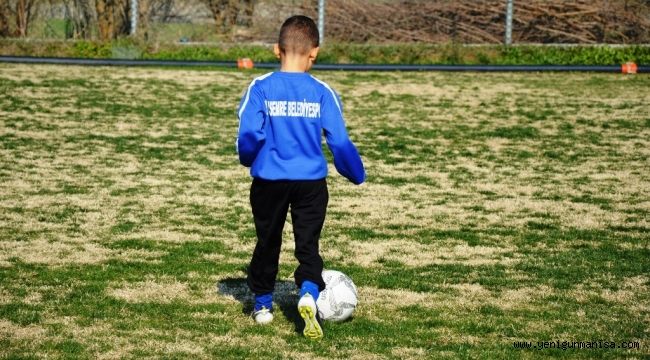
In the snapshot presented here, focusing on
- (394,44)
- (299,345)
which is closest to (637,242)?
(299,345)

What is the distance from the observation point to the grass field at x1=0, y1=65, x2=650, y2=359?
525cm

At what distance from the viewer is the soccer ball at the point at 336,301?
17.7 ft

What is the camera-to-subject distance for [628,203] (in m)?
9.09

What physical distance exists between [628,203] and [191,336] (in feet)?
17.4

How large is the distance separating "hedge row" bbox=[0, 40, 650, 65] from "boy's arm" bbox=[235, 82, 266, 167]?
1555cm

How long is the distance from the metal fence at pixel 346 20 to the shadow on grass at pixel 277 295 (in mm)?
15311

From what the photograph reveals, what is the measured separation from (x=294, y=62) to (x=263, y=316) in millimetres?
1397

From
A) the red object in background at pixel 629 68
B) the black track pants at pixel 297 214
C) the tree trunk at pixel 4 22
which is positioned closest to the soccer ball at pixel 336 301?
the black track pants at pixel 297 214

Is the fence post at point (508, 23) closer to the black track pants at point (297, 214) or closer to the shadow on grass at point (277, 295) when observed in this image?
the shadow on grass at point (277, 295)

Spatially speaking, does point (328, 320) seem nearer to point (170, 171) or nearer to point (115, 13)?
point (170, 171)

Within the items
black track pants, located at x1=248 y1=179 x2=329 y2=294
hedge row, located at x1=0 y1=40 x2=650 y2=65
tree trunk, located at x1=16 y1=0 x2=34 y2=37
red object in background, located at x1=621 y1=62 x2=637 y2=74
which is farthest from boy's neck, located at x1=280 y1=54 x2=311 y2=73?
tree trunk, located at x1=16 y1=0 x2=34 y2=37

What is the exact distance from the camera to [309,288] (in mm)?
5195

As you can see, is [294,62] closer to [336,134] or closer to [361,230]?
[336,134]

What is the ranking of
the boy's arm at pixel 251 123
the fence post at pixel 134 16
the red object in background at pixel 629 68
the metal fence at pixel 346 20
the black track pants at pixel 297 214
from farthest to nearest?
the metal fence at pixel 346 20 → the fence post at pixel 134 16 → the red object in background at pixel 629 68 → the black track pants at pixel 297 214 → the boy's arm at pixel 251 123
